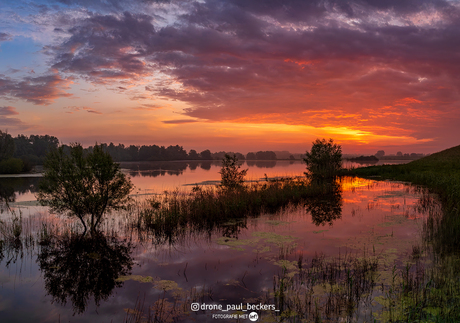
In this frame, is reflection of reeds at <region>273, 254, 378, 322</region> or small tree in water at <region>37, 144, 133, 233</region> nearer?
reflection of reeds at <region>273, 254, 378, 322</region>

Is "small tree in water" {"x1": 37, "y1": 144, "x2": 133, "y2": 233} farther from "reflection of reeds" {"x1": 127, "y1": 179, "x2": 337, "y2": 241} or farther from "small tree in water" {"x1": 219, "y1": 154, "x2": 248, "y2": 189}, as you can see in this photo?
"small tree in water" {"x1": 219, "y1": 154, "x2": 248, "y2": 189}

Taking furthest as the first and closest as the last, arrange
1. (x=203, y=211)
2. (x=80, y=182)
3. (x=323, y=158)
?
(x=323, y=158) < (x=203, y=211) < (x=80, y=182)

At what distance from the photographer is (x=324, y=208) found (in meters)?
19.9

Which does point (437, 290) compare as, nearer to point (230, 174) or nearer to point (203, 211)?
point (203, 211)

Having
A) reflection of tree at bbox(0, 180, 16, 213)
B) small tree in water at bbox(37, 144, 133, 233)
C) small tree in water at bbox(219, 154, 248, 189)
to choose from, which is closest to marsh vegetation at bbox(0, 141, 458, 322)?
small tree in water at bbox(37, 144, 133, 233)

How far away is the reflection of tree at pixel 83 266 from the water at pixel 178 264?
34 mm

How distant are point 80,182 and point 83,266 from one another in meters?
4.94

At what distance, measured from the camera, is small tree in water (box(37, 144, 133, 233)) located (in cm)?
1321

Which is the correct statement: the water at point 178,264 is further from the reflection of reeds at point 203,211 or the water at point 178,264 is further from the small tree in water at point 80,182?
the small tree in water at point 80,182

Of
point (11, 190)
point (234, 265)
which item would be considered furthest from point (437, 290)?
point (11, 190)

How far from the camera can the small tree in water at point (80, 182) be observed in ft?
43.3

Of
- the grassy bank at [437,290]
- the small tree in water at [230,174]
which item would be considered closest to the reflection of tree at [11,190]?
the small tree in water at [230,174]

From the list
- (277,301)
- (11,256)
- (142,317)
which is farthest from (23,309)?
(277,301)

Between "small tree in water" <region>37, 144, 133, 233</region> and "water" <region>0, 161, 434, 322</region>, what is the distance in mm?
1620
